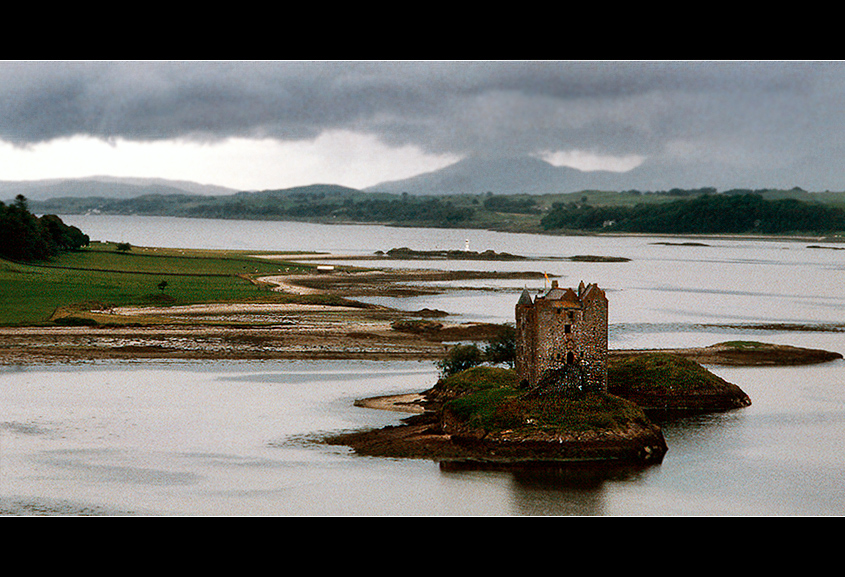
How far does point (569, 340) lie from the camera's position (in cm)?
5734

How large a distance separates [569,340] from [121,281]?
92021 millimetres

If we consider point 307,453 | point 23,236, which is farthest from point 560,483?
point 23,236

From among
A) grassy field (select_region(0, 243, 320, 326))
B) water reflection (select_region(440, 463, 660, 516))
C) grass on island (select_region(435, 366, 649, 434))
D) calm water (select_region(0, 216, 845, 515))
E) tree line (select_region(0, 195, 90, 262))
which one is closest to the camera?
water reflection (select_region(440, 463, 660, 516))

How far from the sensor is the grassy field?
112750mm

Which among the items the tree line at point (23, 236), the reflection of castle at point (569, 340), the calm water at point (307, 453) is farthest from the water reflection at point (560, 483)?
the tree line at point (23, 236)

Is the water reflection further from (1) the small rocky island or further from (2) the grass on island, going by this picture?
(2) the grass on island

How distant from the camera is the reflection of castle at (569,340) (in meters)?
56.9

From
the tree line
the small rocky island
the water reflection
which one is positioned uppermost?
the tree line

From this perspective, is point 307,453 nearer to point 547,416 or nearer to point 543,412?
point 543,412

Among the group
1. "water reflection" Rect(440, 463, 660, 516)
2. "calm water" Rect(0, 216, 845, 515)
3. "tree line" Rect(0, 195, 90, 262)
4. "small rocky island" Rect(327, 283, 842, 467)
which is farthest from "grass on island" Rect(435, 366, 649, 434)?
"tree line" Rect(0, 195, 90, 262)

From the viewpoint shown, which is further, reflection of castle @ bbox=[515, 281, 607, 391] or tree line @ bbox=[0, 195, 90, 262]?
tree line @ bbox=[0, 195, 90, 262]

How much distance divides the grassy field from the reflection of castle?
6056 cm

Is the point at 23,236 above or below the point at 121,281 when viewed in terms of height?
above

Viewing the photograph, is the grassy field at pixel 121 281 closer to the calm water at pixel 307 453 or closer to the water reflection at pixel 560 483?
the calm water at pixel 307 453
